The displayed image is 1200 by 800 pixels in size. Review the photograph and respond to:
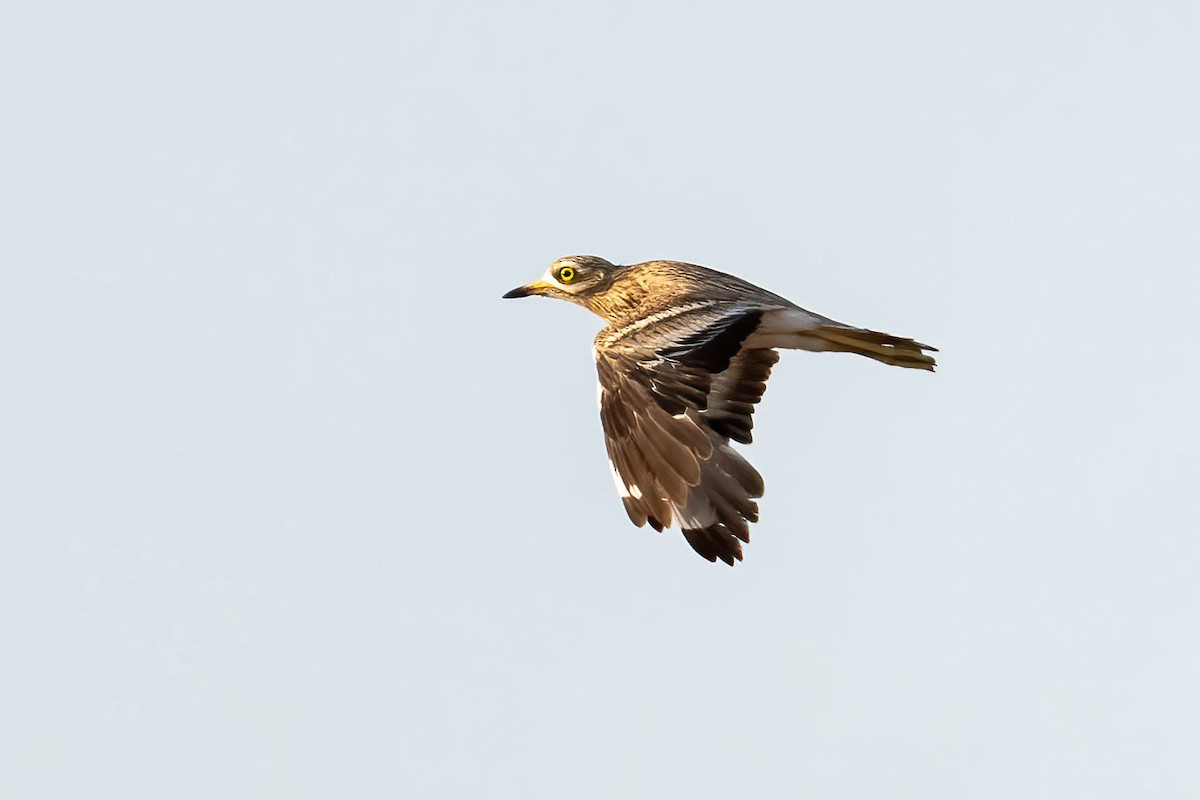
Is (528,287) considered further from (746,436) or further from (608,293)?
(746,436)

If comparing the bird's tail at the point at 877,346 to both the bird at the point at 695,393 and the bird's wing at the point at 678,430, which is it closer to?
the bird at the point at 695,393

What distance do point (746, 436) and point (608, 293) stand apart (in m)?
1.72

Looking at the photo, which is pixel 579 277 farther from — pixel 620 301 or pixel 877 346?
pixel 877 346

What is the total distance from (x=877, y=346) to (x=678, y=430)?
1.93 metres

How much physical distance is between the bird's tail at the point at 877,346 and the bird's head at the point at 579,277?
5.87 feet

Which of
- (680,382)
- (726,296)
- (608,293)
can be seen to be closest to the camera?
(680,382)

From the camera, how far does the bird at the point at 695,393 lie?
14445 mm

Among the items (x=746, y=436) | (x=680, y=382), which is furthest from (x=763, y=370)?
(x=680, y=382)

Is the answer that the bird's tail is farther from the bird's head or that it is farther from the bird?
the bird's head

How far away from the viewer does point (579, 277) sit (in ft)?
54.6

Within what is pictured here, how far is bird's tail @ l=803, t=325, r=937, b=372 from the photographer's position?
610 inches

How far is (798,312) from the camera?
1522cm

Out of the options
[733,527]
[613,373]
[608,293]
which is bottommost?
[733,527]

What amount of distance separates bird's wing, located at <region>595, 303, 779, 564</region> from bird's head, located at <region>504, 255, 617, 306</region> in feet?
5.50
